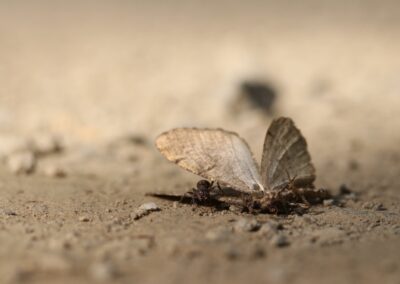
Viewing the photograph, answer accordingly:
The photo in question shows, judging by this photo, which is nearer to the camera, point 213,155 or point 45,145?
point 213,155

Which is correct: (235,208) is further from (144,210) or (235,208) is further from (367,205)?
(367,205)

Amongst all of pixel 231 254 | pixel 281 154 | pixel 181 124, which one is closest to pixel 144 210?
pixel 281 154

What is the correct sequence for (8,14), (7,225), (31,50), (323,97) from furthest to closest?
(8,14) < (31,50) < (323,97) < (7,225)

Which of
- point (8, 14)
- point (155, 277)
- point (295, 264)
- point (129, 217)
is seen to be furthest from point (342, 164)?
point (8, 14)

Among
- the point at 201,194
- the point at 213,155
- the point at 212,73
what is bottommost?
the point at 201,194

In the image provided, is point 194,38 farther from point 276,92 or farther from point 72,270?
point 72,270

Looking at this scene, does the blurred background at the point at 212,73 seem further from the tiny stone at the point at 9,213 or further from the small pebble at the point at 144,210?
the small pebble at the point at 144,210

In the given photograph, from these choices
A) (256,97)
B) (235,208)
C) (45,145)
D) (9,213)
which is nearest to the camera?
(9,213)
